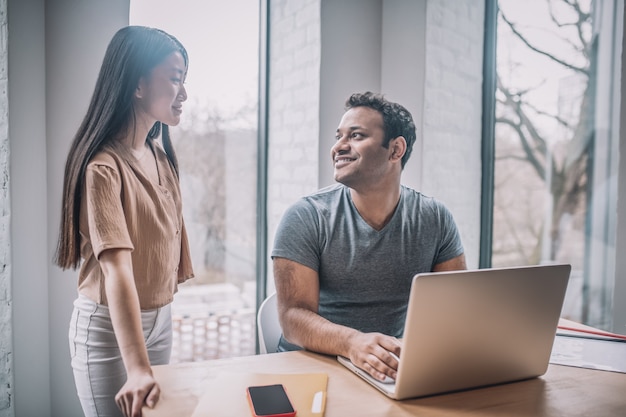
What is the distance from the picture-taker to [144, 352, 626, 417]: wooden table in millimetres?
956

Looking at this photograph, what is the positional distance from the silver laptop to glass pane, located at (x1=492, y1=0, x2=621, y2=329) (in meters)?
1.20

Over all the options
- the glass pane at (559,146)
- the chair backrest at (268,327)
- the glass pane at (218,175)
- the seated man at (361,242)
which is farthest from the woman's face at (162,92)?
the glass pane at (559,146)

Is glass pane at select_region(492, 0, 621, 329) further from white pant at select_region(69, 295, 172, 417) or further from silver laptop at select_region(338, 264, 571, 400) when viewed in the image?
white pant at select_region(69, 295, 172, 417)

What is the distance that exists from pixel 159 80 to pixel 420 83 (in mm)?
1491

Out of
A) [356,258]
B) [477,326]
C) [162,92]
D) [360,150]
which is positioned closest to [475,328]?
[477,326]

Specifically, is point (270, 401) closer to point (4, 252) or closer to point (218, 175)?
point (4, 252)

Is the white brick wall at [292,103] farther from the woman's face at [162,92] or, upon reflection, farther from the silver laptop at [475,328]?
the silver laptop at [475,328]

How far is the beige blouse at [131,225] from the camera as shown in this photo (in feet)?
3.73

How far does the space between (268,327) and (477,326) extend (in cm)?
76

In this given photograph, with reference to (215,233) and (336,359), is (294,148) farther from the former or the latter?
(336,359)

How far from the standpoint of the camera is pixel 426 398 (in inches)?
39.7

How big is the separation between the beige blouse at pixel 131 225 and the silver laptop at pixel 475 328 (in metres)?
0.59

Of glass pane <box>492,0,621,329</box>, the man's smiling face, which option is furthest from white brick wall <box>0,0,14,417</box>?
glass pane <box>492,0,621,329</box>

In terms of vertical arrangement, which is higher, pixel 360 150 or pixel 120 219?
pixel 360 150
